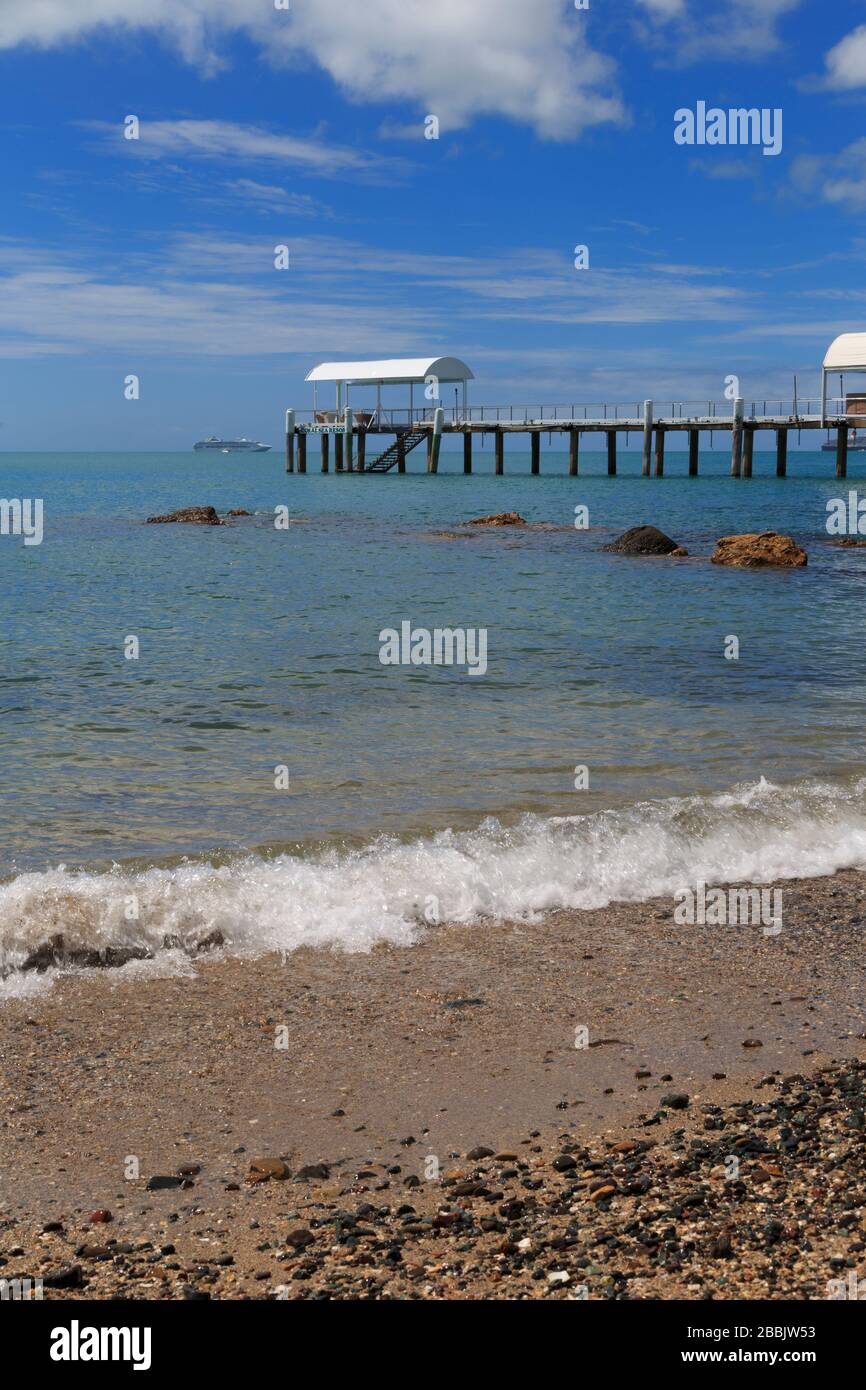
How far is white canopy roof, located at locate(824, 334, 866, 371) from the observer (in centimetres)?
6347

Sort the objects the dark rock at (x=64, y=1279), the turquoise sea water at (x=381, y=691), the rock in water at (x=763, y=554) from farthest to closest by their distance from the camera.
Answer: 1. the rock in water at (x=763, y=554)
2. the turquoise sea water at (x=381, y=691)
3. the dark rock at (x=64, y=1279)

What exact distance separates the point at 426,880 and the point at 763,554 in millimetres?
25283

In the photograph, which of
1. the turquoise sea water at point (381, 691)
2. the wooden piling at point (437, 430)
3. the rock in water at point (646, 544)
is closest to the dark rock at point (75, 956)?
the turquoise sea water at point (381, 691)

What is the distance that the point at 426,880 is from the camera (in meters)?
8.27

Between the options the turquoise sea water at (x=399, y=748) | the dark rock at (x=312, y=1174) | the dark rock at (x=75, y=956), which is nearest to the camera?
the dark rock at (x=312, y=1174)

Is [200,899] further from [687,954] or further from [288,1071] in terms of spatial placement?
[687,954]

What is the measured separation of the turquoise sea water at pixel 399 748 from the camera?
819 centimetres

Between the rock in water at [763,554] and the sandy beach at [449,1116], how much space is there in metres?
25.0

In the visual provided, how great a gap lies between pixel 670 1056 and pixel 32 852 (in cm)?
509

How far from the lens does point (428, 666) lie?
57.1ft

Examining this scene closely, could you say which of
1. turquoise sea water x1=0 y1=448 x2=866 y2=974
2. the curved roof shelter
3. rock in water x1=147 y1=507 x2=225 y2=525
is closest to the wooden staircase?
the curved roof shelter

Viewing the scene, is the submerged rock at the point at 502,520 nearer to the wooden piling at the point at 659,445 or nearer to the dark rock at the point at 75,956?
the wooden piling at the point at 659,445

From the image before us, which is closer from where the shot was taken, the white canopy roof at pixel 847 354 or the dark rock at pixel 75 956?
the dark rock at pixel 75 956
